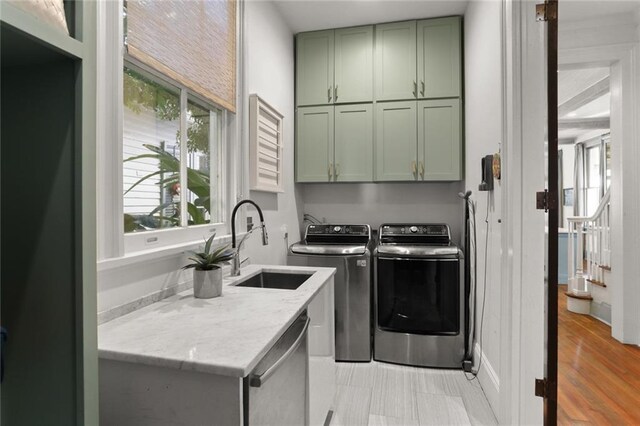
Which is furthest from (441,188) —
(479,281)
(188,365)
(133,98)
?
(188,365)

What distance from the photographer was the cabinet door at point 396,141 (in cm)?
292

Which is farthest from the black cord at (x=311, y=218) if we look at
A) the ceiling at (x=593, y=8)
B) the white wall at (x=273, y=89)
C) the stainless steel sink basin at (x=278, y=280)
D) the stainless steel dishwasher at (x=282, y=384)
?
the ceiling at (x=593, y=8)

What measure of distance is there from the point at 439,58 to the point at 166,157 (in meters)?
2.46

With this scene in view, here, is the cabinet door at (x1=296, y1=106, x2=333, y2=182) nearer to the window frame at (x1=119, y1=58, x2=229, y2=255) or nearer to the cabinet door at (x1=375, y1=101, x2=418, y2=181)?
the cabinet door at (x1=375, y1=101, x2=418, y2=181)

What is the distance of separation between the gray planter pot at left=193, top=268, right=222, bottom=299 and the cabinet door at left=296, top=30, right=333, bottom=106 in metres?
2.19

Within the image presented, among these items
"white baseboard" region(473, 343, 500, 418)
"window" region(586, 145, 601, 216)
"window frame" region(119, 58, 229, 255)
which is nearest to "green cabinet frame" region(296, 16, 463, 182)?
"window frame" region(119, 58, 229, 255)

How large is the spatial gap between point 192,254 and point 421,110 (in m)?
2.28

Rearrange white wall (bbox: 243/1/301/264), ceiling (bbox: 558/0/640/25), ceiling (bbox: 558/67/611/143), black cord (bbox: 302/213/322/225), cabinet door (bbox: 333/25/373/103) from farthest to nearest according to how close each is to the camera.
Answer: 1. ceiling (bbox: 558/67/611/143)
2. black cord (bbox: 302/213/322/225)
3. cabinet door (bbox: 333/25/373/103)
4. ceiling (bbox: 558/0/640/25)
5. white wall (bbox: 243/1/301/264)

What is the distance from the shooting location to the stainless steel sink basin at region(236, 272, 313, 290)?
189 centimetres

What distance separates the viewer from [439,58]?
2.87 metres

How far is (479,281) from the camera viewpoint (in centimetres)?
233

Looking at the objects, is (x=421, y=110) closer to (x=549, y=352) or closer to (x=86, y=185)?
(x=549, y=352)

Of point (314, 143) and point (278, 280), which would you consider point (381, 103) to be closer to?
point (314, 143)

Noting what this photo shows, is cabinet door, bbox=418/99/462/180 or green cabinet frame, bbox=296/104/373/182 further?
green cabinet frame, bbox=296/104/373/182
